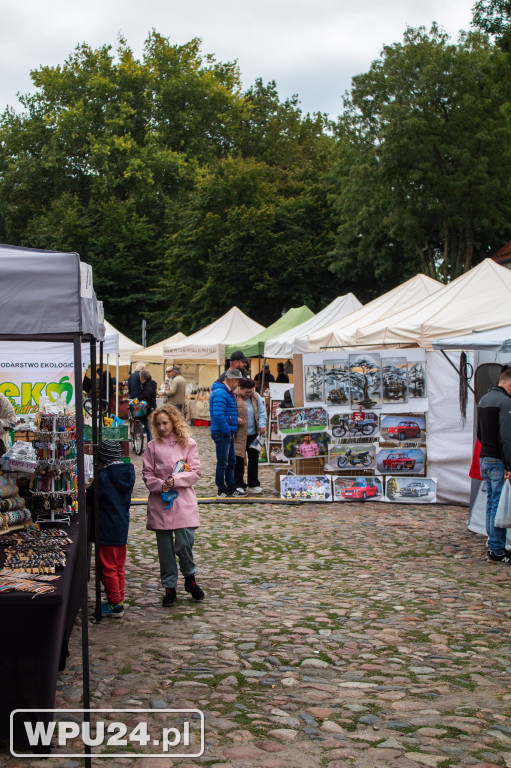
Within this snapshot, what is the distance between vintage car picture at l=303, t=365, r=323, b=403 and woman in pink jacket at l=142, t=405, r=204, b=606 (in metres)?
5.81

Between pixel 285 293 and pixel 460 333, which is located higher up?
pixel 285 293

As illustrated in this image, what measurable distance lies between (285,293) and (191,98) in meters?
18.1

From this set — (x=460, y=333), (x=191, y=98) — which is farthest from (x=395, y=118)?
(x=191, y=98)

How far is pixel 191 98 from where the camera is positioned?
1969 inches

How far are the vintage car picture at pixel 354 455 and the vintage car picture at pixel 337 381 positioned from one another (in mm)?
679

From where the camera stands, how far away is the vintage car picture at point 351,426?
41.3ft

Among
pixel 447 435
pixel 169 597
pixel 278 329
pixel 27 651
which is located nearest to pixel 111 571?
pixel 169 597

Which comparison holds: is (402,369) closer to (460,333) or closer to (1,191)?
(460,333)

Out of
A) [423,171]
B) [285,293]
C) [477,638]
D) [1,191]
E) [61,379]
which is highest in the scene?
[1,191]

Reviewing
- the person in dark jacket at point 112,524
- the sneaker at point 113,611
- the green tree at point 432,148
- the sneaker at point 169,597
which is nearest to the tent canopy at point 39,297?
the person in dark jacket at point 112,524

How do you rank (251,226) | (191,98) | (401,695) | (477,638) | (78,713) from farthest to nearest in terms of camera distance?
(191,98)
(251,226)
(477,638)
(401,695)
(78,713)

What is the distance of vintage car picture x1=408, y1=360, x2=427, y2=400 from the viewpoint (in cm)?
1243

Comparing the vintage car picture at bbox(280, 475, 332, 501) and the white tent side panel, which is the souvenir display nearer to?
the vintage car picture at bbox(280, 475, 332, 501)

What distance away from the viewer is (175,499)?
6723 millimetres
